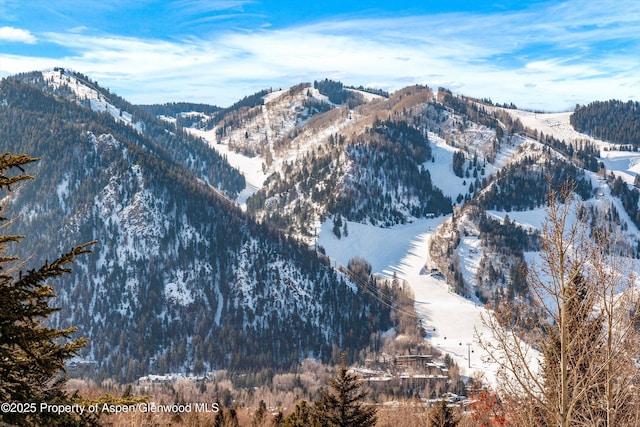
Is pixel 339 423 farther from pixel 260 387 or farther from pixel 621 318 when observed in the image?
pixel 260 387

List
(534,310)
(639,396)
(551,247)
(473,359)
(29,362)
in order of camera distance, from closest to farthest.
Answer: (29,362)
(551,247)
(534,310)
(639,396)
(473,359)

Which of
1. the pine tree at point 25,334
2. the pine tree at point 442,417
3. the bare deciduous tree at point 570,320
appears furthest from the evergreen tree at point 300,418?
the pine tree at point 25,334

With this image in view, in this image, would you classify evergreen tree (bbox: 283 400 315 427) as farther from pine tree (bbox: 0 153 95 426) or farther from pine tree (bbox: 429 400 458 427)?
pine tree (bbox: 0 153 95 426)

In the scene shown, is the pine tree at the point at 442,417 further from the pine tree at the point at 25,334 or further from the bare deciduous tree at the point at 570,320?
the pine tree at the point at 25,334

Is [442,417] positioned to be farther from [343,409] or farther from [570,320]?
[570,320]

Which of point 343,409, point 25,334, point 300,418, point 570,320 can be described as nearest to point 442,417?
point 300,418

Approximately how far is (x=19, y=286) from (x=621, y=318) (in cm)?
1728

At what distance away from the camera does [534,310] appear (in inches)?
719

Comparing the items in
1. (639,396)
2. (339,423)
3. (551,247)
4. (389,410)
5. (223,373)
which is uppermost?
(551,247)

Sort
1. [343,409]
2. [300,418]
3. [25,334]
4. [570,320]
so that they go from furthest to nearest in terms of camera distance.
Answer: [300,418] < [343,409] < [570,320] < [25,334]

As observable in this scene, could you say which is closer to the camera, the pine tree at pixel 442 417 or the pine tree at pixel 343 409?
the pine tree at pixel 343 409

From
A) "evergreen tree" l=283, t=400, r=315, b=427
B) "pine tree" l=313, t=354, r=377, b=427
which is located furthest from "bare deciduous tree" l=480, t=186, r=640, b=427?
"evergreen tree" l=283, t=400, r=315, b=427

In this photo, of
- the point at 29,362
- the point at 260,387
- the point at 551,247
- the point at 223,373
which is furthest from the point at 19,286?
the point at 223,373

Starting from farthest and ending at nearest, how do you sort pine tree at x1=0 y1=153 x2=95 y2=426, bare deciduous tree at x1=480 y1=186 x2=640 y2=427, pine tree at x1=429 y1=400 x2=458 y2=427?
pine tree at x1=429 y1=400 x2=458 y2=427 < bare deciduous tree at x1=480 y1=186 x2=640 y2=427 < pine tree at x1=0 y1=153 x2=95 y2=426
